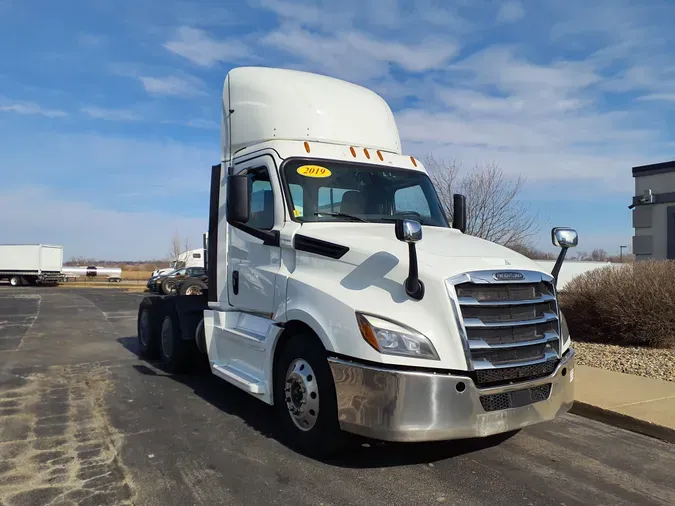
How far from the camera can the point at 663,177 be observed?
18.7m

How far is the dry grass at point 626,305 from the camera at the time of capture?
8883 millimetres

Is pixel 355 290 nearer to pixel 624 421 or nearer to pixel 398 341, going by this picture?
pixel 398 341

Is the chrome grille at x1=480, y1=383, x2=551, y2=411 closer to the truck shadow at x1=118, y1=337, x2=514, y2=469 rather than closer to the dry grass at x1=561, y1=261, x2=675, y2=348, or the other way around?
the truck shadow at x1=118, y1=337, x2=514, y2=469

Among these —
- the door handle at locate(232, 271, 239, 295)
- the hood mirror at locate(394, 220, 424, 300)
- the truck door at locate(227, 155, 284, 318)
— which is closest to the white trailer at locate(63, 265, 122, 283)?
the door handle at locate(232, 271, 239, 295)

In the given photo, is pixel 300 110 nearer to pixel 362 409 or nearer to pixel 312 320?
pixel 312 320

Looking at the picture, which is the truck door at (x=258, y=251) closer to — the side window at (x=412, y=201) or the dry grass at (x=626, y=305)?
the side window at (x=412, y=201)

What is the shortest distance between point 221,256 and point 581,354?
19.3 feet

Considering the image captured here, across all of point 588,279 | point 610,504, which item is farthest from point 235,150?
point 588,279

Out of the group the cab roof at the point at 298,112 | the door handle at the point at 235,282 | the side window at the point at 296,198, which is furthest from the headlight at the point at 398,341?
the cab roof at the point at 298,112

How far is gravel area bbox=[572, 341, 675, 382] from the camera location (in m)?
7.46

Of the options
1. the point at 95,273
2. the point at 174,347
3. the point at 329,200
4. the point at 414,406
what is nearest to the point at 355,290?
the point at 414,406

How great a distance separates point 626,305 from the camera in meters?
9.26

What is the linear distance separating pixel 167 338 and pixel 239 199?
11.8ft

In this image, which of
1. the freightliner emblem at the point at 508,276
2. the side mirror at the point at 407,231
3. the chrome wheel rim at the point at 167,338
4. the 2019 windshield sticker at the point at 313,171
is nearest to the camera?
the side mirror at the point at 407,231
